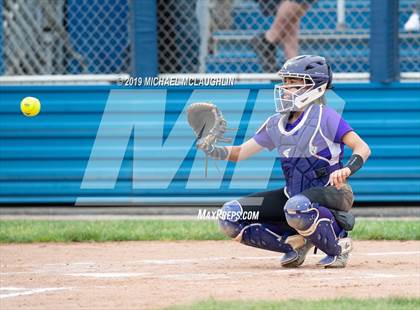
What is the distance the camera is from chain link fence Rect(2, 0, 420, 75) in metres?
11.5

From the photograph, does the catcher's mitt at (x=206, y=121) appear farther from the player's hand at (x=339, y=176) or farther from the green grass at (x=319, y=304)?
the green grass at (x=319, y=304)

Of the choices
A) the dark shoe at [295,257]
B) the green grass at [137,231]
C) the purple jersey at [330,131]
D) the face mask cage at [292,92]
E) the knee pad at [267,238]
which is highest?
the face mask cage at [292,92]

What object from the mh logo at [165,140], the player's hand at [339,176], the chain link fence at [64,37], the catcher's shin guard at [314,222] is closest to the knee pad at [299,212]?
the catcher's shin guard at [314,222]

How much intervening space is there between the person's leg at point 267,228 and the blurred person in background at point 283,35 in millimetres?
4259

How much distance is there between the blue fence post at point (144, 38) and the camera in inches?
441

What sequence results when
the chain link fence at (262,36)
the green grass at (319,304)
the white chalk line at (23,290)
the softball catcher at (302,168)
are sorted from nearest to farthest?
1. the green grass at (319,304)
2. the white chalk line at (23,290)
3. the softball catcher at (302,168)
4. the chain link fence at (262,36)

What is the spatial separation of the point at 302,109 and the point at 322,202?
2.13 feet

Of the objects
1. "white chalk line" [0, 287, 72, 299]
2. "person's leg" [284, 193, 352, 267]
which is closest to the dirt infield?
"white chalk line" [0, 287, 72, 299]

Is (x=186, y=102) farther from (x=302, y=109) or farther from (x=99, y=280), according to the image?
(x=99, y=280)

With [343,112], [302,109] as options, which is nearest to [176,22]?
[343,112]

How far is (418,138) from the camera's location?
11000 mm

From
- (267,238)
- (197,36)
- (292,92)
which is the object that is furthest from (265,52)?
(267,238)

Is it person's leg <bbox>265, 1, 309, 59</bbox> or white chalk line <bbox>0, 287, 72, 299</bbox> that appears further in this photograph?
person's leg <bbox>265, 1, 309, 59</bbox>

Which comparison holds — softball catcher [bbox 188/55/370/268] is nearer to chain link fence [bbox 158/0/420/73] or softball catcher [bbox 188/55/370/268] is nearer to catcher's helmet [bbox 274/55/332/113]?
catcher's helmet [bbox 274/55/332/113]
